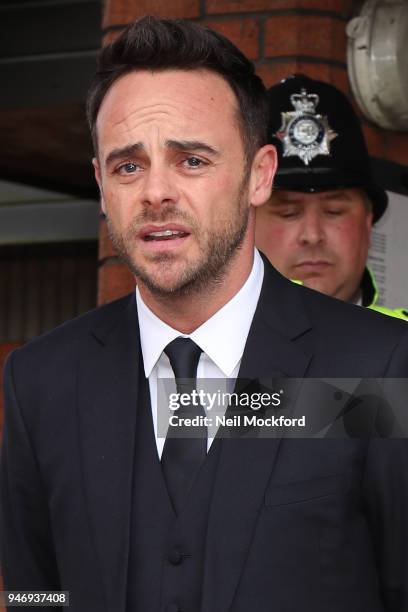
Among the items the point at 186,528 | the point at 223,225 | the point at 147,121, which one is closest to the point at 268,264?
the point at 223,225

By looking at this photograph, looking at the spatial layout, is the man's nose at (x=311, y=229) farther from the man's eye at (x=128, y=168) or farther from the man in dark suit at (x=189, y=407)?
the man's eye at (x=128, y=168)

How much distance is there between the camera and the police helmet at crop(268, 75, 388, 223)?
2.86 meters

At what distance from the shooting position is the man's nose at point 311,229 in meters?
2.79

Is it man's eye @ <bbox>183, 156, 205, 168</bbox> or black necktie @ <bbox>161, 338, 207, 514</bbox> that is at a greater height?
man's eye @ <bbox>183, 156, 205, 168</bbox>

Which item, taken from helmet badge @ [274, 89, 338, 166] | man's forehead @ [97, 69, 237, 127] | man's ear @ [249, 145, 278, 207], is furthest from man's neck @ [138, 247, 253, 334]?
helmet badge @ [274, 89, 338, 166]

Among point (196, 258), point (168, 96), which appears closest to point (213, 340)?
point (196, 258)

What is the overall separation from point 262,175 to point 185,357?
13.4 inches

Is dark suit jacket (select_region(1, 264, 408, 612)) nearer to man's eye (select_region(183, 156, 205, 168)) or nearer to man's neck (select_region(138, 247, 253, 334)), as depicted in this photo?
man's neck (select_region(138, 247, 253, 334))

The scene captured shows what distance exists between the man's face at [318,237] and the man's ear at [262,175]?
72cm

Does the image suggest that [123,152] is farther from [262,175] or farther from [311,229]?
[311,229]

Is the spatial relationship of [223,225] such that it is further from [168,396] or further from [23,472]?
[23,472]

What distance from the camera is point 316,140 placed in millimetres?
2953

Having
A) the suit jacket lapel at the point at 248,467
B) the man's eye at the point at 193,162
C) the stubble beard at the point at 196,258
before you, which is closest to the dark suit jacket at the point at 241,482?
the suit jacket lapel at the point at 248,467

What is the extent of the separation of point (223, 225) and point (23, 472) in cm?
51
